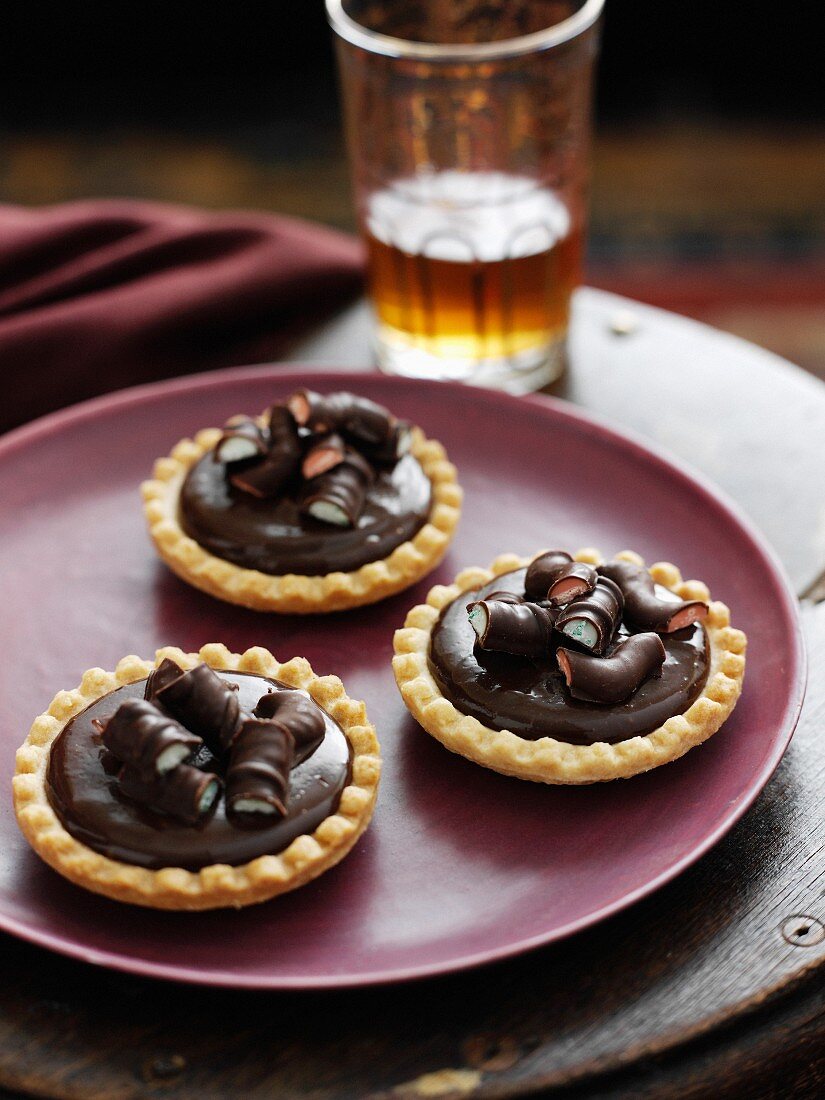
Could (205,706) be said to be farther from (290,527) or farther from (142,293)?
(142,293)

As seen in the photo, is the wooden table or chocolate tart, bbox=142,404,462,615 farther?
chocolate tart, bbox=142,404,462,615

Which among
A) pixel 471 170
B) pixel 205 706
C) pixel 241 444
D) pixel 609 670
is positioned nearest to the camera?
pixel 205 706

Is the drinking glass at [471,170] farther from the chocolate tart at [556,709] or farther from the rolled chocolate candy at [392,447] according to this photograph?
the chocolate tart at [556,709]

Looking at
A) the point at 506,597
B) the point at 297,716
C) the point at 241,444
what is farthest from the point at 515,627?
the point at 241,444

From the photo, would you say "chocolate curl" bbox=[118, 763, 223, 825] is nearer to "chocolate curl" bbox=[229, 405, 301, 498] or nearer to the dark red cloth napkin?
"chocolate curl" bbox=[229, 405, 301, 498]

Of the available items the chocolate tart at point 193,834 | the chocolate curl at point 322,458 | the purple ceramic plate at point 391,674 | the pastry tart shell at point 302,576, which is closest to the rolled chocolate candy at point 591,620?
the purple ceramic plate at point 391,674

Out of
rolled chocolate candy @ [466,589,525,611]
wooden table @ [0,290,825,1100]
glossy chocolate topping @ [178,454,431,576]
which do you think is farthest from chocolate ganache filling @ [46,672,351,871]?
glossy chocolate topping @ [178,454,431,576]

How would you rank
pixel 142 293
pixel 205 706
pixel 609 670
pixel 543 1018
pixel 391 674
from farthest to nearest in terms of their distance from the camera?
pixel 142 293
pixel 391 674
pixel 609 670
pixel 205 706
pixel 543 1018
